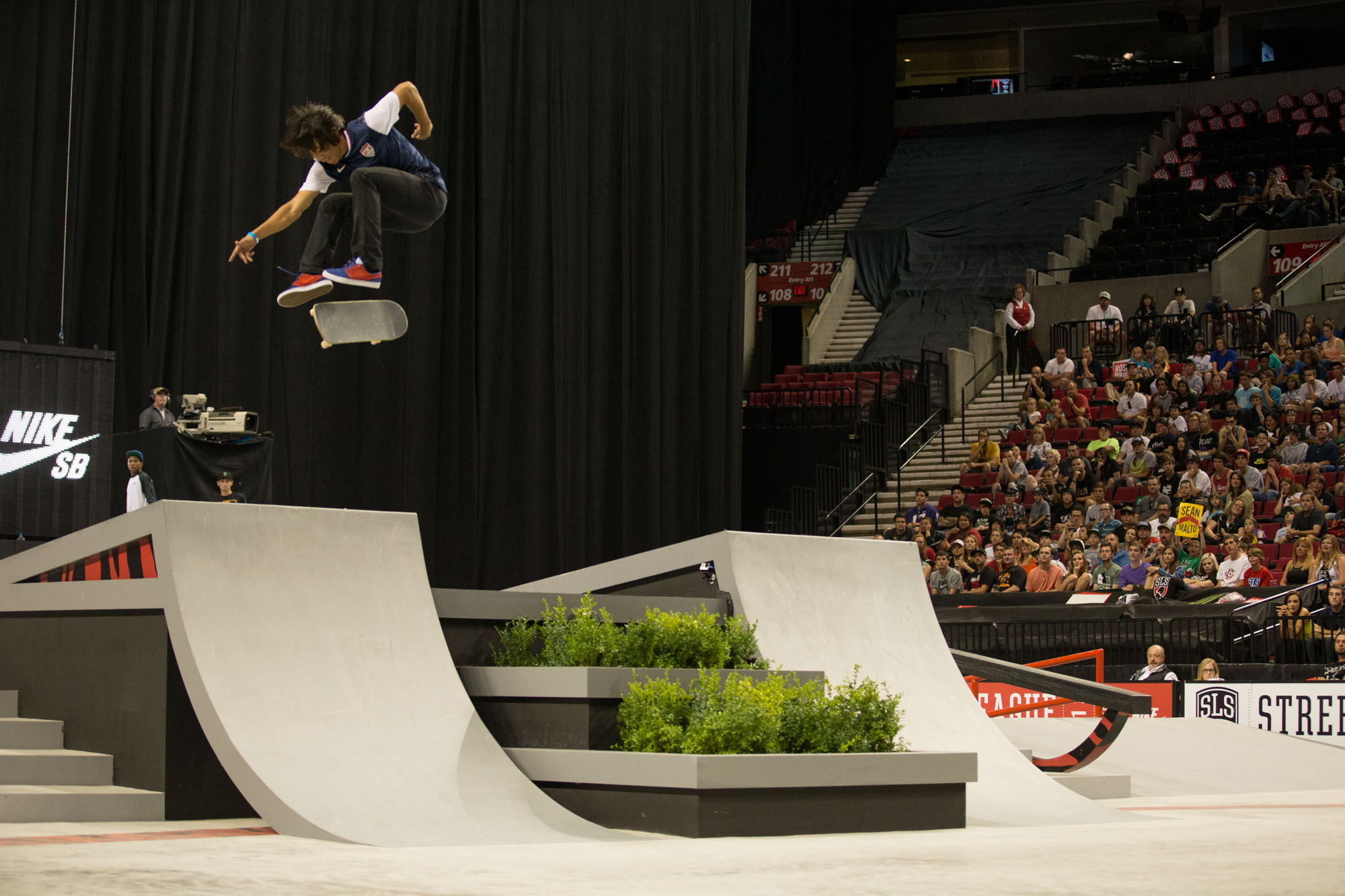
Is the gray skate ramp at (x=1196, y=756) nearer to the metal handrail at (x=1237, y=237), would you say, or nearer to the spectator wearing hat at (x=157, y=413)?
the spectator wearing hat at (x=157, y=413)

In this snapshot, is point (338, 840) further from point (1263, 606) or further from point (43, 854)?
point (1263, 606)

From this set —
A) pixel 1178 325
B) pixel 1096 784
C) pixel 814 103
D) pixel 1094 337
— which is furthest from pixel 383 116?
pixel 814 103

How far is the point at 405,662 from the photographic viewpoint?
632 cm

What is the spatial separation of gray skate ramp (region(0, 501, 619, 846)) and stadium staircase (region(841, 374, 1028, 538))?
42.5 ft

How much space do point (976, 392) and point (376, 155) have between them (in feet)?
55.5

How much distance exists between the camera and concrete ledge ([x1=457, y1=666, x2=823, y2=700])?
Answer: 614 centimetres

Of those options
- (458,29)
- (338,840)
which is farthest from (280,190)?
(338,840)

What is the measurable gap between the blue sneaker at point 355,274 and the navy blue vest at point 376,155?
45 cm

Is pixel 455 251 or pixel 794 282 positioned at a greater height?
pixel 794 282

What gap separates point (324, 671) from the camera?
6.08 meters

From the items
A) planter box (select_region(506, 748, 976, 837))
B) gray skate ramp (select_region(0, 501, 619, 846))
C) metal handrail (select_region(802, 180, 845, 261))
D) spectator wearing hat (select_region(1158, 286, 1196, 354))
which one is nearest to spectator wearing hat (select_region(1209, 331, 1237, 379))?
spectator wearing hat (select_region(1158, 286, 1196, 354))

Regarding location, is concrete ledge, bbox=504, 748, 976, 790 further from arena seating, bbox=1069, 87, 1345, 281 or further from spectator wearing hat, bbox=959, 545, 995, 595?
arena seating, bbox=1069, 87, 1345, 281

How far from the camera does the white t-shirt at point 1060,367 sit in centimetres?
2005

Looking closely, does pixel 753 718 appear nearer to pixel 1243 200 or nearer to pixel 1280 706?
pixel 1280 706
